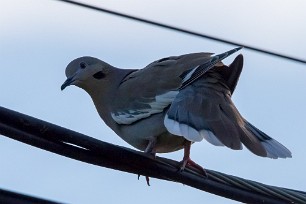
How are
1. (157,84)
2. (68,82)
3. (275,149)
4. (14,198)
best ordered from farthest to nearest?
(68,82) < (157,84) < (275,149) < (14,198)

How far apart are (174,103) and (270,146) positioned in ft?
2.72

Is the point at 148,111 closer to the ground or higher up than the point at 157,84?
closer to the ground

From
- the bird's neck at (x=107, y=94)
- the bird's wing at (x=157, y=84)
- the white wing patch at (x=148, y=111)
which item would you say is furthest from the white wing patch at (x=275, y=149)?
the bird's neck at (x=107, y=94)

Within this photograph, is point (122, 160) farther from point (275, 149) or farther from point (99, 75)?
point (99, 75)

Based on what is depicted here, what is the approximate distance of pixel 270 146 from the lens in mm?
5016

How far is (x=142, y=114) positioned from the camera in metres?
5.86

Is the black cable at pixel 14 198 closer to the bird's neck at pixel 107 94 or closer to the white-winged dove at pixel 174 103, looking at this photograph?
the white-winged dove at pixel 174 103

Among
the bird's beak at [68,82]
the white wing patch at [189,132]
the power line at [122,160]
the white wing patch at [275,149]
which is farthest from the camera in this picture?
the bird's beak at [68,82]

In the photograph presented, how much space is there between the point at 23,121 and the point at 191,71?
216 centimetres

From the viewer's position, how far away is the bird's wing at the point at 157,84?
568cm

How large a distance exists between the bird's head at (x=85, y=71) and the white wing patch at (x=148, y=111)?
556mm

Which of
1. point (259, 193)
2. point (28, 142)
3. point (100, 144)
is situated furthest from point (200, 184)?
point (28, 142)

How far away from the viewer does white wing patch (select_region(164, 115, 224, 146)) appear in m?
5.08

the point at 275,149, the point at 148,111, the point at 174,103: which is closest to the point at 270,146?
the point at 275,149
